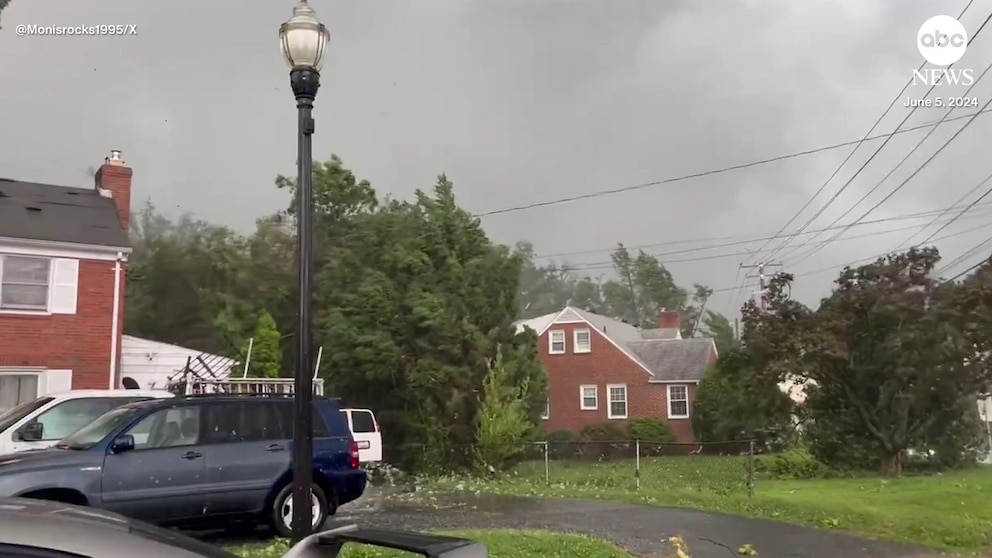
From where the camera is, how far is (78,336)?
1973 cm

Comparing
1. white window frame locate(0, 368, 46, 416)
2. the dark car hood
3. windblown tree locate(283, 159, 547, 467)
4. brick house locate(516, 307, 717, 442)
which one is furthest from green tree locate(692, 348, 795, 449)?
the dark car hood

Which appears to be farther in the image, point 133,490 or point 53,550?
point 133,490

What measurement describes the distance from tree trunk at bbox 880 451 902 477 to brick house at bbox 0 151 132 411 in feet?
64.4

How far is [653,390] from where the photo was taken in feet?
125

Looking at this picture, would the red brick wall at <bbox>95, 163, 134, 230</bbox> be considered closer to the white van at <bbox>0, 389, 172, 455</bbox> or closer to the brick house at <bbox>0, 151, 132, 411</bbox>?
the brick house at <bbox>0, 151, 132, 411</bbox>

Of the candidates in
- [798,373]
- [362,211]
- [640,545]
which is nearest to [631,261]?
[362,211]

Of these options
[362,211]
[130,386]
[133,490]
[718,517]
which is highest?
[362,211]

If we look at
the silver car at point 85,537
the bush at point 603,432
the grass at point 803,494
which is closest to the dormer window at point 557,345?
the bush at point 603,432

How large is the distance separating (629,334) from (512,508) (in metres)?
31.1

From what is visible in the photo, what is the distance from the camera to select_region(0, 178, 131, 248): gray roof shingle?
19.7 meters

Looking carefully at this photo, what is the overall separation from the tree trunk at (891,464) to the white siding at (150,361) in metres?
18.6

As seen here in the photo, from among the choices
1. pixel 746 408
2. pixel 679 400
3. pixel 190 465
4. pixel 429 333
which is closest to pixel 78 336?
pixel 429 333

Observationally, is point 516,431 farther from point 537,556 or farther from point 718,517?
point 537,556

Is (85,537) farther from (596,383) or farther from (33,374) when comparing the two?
(596,383)
